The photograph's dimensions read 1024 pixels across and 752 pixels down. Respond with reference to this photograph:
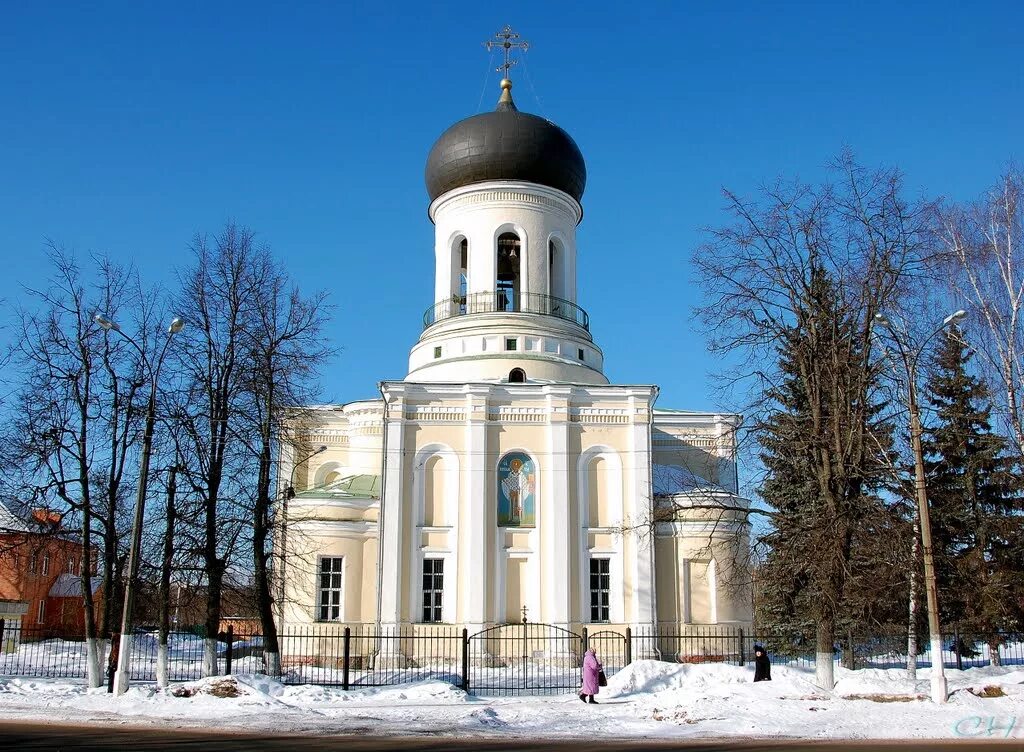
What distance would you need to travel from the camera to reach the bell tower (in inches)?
1001

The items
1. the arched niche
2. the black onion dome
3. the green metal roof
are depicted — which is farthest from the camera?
the black onion dome

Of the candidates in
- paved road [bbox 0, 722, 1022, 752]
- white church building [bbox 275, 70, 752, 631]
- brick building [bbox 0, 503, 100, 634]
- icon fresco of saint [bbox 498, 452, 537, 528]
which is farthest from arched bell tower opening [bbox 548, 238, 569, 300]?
paved road [bbox 0, 722, 1022, 752]

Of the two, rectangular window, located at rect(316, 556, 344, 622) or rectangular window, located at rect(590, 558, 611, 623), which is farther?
rectangular window, located at rect(590, 558, 611, 623)

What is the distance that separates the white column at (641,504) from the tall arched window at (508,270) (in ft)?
17.3

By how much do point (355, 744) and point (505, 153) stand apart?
61.6 ft

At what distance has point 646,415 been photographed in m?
23.6

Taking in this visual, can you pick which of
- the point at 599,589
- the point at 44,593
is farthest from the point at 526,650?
the point at 44,593

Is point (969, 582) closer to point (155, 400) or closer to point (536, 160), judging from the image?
point (536, 160)

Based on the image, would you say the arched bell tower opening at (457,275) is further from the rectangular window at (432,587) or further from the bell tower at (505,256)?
the rectangular window at (432,587)

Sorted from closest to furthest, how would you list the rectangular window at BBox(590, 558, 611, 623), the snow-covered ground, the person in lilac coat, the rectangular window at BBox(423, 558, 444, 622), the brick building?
the snow-covered ground < the person in lilac coat < the rectangular window at BBox(423, 558, 444, 622) < the rectangular window at BBox(590, 558, 611, 623) < the brick building

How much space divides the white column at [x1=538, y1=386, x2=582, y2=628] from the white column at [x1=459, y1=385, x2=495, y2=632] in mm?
1405

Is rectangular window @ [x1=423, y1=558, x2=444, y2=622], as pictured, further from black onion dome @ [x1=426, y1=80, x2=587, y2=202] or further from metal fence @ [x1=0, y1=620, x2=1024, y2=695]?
black onion dome @ [x1=426, y1=80, x2=587, y2=202]

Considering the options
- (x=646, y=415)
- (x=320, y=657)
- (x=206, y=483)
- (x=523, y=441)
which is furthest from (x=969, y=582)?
(x=206, y=483)

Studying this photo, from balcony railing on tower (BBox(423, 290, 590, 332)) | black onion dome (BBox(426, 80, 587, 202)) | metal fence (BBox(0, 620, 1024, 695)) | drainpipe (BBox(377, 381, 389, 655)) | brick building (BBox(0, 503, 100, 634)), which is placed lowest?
metal fence (BBox(0, 620, 1024, 695))
